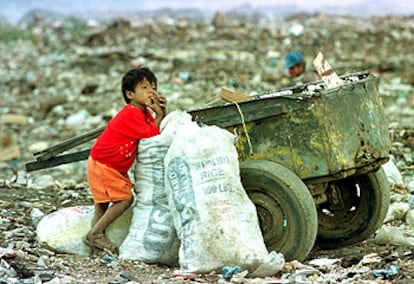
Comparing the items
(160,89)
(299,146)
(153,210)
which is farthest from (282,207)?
(160,89)

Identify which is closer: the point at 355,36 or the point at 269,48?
the point at 269,48

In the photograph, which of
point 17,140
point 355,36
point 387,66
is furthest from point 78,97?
point 355,36

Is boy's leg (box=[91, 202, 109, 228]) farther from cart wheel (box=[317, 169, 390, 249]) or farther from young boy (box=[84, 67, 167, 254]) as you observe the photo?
cart wheel (box=[317, 169, 390, 249])

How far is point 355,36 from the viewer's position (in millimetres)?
19922

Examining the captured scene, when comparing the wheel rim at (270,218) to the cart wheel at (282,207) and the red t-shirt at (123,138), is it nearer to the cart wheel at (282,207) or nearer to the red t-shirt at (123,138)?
the cart wheel at (282,207)

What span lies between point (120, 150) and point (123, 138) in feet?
0.22

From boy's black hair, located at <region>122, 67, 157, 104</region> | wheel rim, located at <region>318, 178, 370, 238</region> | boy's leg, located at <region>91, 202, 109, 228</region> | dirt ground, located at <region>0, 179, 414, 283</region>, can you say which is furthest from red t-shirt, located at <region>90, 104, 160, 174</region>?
wheel rim, located at <region>318, 178, 370, 238</region>

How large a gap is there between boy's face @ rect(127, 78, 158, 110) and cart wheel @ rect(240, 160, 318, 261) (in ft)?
2.08

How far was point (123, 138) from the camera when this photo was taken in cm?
488

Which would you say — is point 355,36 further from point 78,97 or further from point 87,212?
point 87,212

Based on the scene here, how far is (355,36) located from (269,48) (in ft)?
8.85

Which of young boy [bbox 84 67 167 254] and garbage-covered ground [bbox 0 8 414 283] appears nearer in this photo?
garbage-covered ground [bbox 0 8 414 283]

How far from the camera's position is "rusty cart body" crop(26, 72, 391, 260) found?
15.1 ft

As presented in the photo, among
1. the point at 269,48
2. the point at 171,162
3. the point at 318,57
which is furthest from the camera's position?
the point at 269,48
